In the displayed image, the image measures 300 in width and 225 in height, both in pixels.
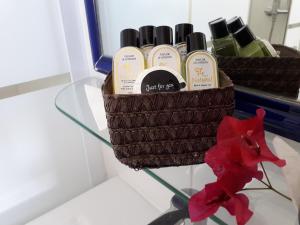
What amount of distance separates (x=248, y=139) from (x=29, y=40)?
2.24ft

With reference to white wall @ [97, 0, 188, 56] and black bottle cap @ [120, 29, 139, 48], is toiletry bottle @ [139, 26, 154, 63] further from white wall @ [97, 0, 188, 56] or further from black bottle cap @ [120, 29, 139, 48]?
white wall @ [97, 0, 188, 56]

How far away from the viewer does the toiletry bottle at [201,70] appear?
1.26 feet

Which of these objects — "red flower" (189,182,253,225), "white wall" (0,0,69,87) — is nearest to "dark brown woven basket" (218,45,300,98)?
"red flower" (189,182,253,225)

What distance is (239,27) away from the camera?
437 mm

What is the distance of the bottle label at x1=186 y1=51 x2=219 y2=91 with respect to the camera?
0.38m

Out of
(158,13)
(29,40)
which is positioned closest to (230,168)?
(158,13)

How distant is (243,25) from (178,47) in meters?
0.11

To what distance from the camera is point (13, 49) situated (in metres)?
0.72

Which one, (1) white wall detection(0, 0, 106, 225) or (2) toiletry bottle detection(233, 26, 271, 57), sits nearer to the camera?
(2) toiletry bottle detection(233, 26, 271, 57)

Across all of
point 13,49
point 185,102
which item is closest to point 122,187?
point 13,49

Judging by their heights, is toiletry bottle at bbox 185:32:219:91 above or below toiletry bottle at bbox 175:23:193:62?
below

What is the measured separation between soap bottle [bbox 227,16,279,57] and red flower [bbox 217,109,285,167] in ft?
0.60

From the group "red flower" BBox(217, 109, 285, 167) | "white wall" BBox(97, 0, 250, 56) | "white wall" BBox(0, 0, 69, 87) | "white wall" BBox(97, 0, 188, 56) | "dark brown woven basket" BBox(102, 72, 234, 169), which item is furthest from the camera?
"white wall" BBox(0, 0, 69, 87)

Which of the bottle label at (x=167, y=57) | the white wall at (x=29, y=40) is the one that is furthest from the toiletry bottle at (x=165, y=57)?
the white wall at (x=29, y=40)
